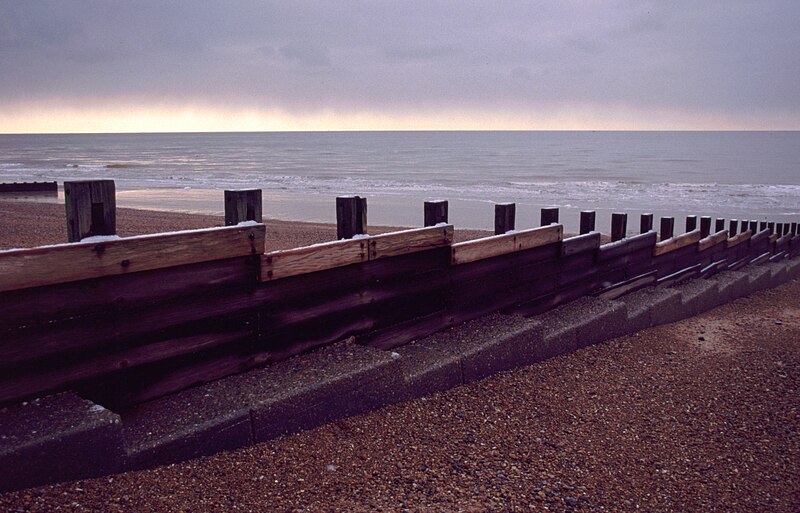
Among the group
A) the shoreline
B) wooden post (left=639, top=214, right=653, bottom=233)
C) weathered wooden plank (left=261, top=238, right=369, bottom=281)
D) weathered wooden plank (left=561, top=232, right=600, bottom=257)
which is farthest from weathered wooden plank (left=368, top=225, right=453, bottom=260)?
the shoreline

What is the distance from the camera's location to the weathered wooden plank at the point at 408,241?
455 centimetres

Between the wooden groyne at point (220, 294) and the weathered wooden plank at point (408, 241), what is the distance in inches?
0.4

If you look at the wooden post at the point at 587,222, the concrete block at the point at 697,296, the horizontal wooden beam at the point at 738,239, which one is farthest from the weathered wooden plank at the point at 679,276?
the wooden post at the point at 587,222

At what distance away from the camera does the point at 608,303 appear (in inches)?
260

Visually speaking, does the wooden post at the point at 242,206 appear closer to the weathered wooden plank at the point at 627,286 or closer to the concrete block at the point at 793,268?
the weathered wooden plank at the point at 627,286

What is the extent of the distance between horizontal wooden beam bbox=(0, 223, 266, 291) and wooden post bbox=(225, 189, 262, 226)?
12 cm

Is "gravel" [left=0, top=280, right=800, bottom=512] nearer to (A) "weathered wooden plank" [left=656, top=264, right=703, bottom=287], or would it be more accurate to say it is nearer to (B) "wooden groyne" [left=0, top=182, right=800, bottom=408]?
(B) "wooden groyne" [left=0, top=182, right=800, bottom=408]

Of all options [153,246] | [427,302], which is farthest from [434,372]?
[153,246]

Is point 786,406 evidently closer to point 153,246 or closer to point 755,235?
point 153,246

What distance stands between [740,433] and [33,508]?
444cm

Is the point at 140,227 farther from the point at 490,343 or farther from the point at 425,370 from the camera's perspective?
the point at 425,370

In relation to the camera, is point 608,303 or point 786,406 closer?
point 786,406

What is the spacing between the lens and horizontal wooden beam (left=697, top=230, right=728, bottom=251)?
9508 mm

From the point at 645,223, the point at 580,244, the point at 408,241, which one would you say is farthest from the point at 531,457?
the point at 645,223
